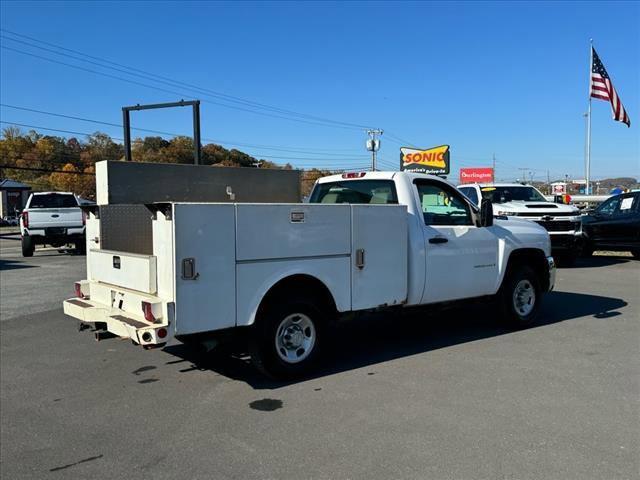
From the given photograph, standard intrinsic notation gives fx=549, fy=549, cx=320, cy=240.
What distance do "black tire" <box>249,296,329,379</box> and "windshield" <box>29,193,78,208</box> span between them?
55.4 ft

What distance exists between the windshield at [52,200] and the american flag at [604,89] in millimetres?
23955

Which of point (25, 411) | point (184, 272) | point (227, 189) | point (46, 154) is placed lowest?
point (25, 411)

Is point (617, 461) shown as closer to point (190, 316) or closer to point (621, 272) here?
point (190, 316)

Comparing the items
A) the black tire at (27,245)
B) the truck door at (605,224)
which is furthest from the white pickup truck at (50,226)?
the truck door at (605,224)

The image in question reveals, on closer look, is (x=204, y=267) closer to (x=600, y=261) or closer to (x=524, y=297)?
(x=524, y=297)

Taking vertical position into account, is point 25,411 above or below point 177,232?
below

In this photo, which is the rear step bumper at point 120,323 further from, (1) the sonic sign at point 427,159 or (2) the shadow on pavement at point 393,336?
(1) the sonic sign at point 427,159

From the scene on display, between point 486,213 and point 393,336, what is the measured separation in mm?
1980

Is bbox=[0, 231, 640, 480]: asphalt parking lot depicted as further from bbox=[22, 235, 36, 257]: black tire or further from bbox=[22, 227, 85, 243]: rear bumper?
bbox=[22, 235, 36, 257]: black tire

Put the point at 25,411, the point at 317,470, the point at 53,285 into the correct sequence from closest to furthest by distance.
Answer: the point at 317,470 → the point at 25,411 → the point at 53,285

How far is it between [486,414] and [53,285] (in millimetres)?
10151

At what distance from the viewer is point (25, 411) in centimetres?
484

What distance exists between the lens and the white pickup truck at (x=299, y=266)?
461 centimetres

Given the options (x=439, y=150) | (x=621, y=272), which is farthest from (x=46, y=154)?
(x=621, y=272)
